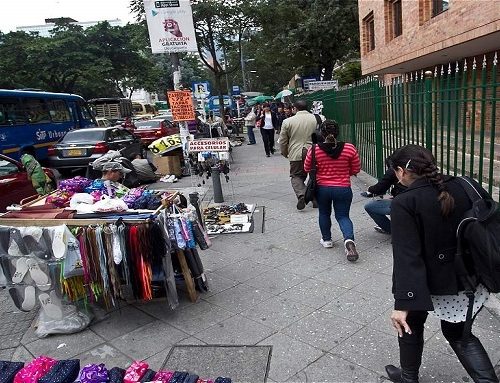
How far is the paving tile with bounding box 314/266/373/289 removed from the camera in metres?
4.27

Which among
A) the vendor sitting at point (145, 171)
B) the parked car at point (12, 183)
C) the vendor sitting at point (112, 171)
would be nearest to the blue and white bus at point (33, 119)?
the vendor sitting at point (145, 171)

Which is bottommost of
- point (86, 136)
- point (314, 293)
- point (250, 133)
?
point (250, 133)

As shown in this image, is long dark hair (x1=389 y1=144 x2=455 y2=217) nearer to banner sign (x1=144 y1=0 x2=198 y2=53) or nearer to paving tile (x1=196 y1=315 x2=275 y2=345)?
paving tile (x1=196 y1=315 x2=275 y2=345)

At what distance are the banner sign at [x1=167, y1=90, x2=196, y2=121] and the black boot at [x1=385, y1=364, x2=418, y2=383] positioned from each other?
5.38 m

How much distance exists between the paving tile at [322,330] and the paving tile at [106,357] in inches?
49.0

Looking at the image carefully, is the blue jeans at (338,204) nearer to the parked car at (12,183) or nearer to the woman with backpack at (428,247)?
the woman with backpack at (428,247)

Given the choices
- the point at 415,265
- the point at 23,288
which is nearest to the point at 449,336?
the point at 415,265

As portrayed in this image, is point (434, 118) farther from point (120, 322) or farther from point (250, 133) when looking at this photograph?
point (250, 133)

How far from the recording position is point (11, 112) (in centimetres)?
1405

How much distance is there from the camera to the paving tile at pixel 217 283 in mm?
4297

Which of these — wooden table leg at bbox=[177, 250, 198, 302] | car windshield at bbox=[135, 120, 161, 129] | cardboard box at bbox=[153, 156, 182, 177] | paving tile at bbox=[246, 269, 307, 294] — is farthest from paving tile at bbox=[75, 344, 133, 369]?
car windshield at bbox=[135, 120, 161, 129]

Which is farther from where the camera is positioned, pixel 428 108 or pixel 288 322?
pixel 428 108

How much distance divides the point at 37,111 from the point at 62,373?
1565cm

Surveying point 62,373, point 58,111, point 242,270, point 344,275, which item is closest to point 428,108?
point 344,275
